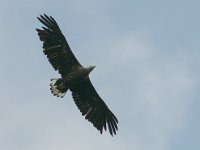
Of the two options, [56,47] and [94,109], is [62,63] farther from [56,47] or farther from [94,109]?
[94,109]

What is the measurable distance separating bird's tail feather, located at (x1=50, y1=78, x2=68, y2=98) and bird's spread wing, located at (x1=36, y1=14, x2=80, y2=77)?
0.35 m

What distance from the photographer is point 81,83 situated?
121ft

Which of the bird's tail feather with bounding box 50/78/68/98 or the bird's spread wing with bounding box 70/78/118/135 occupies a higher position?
the bird's spread wing with bounding box 70/78/118/135

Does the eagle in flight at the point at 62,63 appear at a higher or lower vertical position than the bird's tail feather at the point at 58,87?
higher

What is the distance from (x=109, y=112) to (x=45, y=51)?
3.93m

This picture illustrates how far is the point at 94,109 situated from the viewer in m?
38.3

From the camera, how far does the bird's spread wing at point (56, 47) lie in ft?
119

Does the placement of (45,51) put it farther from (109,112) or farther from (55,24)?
(109,112)

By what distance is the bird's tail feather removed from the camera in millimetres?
36297

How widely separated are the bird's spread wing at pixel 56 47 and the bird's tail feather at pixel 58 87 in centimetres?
35

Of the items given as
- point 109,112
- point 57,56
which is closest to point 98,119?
point 109,112

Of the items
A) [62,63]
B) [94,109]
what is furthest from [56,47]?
[94,109]

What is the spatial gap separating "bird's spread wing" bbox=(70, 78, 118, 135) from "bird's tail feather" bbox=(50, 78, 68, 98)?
116 centimetres

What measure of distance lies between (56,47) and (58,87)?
152 cm
